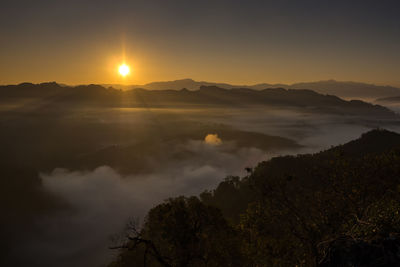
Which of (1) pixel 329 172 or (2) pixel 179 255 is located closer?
(2) pixel 179 255

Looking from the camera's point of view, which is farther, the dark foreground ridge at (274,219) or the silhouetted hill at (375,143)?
the silhouetted hill at (375,143)

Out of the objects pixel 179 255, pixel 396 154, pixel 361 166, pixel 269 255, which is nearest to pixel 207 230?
pixel 179 255

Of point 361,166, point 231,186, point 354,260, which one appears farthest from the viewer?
point 231,186

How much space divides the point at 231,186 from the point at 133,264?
112807 millimetres

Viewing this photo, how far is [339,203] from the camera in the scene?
801 inches

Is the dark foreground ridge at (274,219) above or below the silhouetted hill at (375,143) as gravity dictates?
above

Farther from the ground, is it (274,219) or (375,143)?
(274,219)

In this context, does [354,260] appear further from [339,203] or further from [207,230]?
[207,230]

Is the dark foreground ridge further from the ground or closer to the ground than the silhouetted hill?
further from the ground

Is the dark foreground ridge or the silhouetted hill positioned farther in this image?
the silhouetted hill

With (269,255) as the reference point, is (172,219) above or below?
above

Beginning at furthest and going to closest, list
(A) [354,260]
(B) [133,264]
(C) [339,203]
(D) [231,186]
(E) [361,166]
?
(D) [231,186] → (B) [133,264] → (E) [361,166] → (C) [339,203] → (A) [354,260]

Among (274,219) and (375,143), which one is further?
(375,143)

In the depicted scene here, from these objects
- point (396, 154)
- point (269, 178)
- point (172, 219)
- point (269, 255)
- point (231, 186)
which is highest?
point (396, 154)
